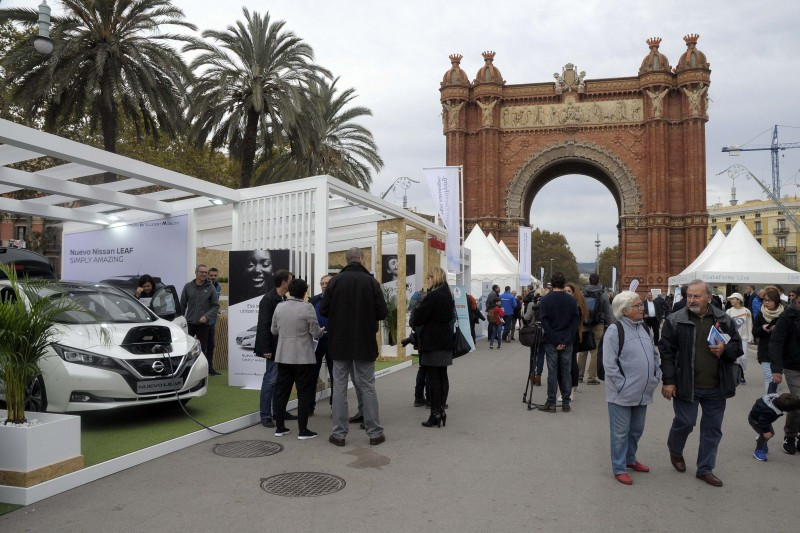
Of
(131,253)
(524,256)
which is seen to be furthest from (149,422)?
(524,256)

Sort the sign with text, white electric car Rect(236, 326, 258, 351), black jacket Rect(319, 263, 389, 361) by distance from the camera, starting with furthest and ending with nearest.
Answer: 1. the sign with text
2. white electric car Rect(236, 326, 258, 351)
3. black jacket Rect(319, 263, 389, 361)

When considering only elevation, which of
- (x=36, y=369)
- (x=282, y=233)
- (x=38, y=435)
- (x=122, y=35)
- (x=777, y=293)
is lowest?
(x=38, y=435)

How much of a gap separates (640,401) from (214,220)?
10215 mm

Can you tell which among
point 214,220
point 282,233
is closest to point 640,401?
point 282,233

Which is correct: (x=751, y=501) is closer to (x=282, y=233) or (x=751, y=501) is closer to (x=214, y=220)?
(x=282, y=233)

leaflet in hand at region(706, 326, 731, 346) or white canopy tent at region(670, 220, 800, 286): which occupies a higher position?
white canopy tent at region(670, 220, 800, 286)

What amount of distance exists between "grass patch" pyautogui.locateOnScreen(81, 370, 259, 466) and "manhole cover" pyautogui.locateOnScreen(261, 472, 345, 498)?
176 centimetres

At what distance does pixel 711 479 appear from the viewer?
562 cm

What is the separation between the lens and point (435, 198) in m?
17.3

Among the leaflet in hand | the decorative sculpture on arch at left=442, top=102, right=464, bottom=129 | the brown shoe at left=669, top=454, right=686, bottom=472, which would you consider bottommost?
the brown shoe at left=669, top=454, right=686, bottom=472

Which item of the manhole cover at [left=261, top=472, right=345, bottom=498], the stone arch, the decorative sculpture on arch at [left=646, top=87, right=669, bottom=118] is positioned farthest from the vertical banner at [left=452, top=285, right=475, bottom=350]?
the decorative sculpture on arch at [left=646, top=87, right=669, bottom=118]

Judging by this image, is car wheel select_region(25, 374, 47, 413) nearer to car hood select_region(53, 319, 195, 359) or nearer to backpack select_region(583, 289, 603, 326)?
car hood select_region(53, 319, 195, 359)

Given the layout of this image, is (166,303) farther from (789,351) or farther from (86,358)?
(789,351)

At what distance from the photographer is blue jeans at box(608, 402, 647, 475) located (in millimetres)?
5723
